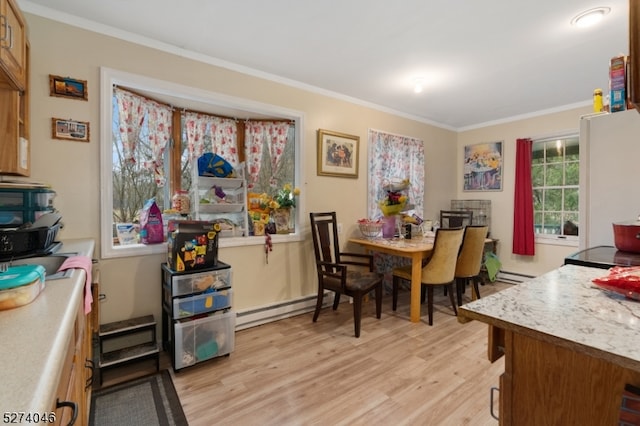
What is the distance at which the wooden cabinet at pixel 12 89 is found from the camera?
54.1 inches

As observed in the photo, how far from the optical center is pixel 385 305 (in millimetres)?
3375

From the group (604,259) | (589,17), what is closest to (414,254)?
(604,259)

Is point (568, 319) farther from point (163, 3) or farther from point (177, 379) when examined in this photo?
point (163, 3)

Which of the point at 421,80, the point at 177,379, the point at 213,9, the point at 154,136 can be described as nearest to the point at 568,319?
the point at 177,379

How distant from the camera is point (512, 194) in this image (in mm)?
4266

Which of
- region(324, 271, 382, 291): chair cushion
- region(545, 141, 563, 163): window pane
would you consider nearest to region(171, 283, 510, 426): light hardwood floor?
region(324, 271, 382, 291): chair cushion

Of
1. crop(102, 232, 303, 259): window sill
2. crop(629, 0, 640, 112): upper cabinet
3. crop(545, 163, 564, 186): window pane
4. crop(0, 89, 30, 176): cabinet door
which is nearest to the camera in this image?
crop(629, 0, 640, 112): upper cabinet

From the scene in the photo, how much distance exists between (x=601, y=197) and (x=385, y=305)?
2157mm

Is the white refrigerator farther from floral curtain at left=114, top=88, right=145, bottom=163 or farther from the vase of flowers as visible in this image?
floral curtain at left=114, top=88, right=145, bottom=163

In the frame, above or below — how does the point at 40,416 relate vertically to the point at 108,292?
above

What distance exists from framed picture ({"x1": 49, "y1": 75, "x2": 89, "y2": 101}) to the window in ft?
16.8

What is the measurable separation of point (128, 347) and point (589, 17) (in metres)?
3.87

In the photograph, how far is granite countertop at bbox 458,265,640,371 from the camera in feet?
2.27

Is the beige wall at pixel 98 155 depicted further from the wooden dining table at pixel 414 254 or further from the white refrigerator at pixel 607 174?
the white refrigerator at pixel 607 174
